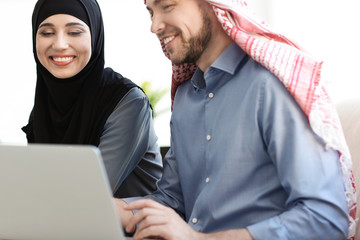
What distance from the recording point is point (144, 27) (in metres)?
5.23

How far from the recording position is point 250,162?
1364 mm

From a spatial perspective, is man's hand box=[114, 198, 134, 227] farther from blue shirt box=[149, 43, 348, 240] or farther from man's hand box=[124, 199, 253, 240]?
man's hand box=[124, 199, 253, 240]

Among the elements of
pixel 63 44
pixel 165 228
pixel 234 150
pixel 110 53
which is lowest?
pixel 110 53

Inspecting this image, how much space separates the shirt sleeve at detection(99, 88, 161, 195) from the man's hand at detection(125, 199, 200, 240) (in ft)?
2.51

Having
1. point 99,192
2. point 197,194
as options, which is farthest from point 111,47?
point 99,192

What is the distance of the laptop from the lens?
0.92m

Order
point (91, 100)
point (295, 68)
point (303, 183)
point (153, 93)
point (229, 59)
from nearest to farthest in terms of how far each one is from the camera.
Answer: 1. point (303, 183)
2. point (295, 68)
3. point (229, 59)
4. point (91, 100)
5. point (153, 93)

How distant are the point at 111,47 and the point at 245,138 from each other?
4.08m

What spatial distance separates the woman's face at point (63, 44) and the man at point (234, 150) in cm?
59

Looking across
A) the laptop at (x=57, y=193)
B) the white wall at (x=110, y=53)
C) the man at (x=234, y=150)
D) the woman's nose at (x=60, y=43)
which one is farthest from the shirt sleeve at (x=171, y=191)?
the white wall at (x=110, y=53)

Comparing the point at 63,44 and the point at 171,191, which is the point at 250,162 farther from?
the point at 63,44

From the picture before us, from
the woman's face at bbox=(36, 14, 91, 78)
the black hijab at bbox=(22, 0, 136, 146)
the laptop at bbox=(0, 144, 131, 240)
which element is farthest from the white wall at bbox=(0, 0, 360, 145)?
the laptop at bbox=(0, 144, 131, 240)

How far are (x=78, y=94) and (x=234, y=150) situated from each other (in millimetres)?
1086

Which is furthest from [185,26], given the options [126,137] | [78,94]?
[78,94]
